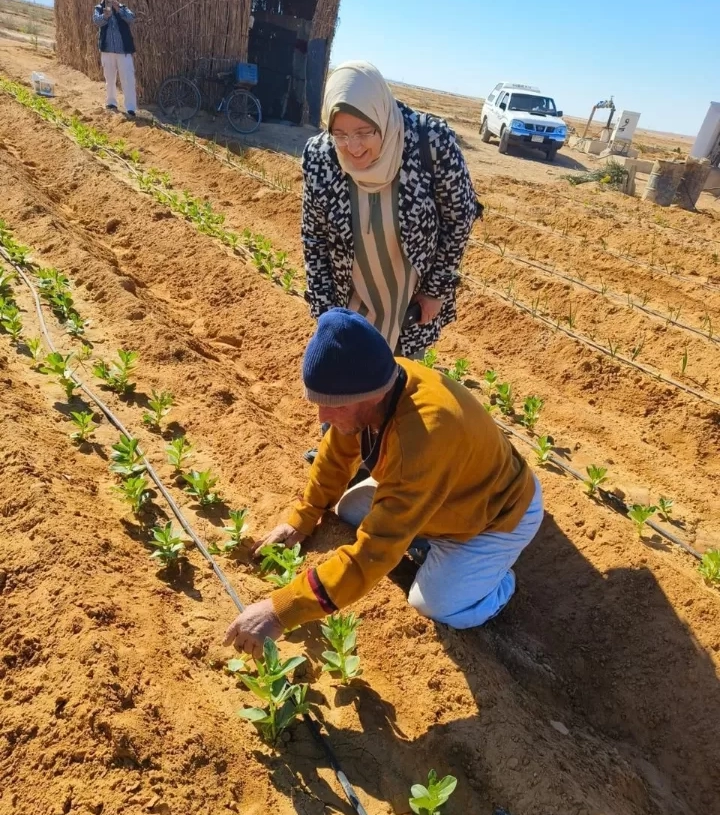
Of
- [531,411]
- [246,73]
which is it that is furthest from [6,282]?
[246,73]

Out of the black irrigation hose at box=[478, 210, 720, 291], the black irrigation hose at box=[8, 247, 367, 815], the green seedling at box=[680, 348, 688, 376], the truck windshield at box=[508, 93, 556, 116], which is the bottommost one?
the black irrigation hose at box=[8, 247, 367, 815]

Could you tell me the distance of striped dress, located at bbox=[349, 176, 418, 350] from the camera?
2770mm

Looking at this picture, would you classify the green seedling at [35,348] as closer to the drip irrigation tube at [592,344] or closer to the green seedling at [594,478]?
the green seedling at [594,478]

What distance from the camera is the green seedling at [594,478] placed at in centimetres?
387

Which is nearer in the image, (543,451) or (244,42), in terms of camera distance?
(543,451)

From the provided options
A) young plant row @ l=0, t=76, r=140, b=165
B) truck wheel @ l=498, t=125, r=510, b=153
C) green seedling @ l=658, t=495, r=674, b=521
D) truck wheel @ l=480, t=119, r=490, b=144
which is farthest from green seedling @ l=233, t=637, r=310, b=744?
truck wheel @ l=480, t=119, r=490, b=144

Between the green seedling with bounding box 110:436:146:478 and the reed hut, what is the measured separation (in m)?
12.0

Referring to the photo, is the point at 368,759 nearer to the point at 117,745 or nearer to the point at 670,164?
the point at 117,745

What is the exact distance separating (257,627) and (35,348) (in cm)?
289

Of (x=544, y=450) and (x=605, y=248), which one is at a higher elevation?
(x=605, y=248)

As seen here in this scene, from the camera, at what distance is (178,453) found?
→ 135 inches

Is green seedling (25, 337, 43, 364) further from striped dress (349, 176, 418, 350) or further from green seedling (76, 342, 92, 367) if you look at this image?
striped dress (349, 176, 418, 350)

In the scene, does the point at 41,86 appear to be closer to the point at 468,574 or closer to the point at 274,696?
the point at 468,574

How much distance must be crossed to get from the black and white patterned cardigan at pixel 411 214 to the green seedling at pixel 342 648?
5.01 feet
